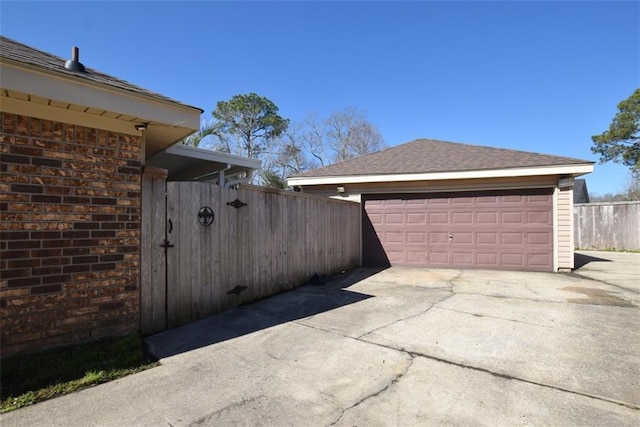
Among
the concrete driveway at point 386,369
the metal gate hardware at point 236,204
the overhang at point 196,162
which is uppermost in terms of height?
the overhang at point 196,162

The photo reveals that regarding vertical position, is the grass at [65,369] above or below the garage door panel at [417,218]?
below

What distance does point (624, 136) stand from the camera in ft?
65.0

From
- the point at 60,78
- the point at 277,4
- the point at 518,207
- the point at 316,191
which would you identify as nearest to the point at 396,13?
the point at 277,4

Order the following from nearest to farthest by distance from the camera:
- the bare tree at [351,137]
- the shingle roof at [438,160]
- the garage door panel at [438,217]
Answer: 1. the shingle roof at [438,160]
2. the garage door panel at [438,217]
3. the bare tree at [351,137]

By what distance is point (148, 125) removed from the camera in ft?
12.6

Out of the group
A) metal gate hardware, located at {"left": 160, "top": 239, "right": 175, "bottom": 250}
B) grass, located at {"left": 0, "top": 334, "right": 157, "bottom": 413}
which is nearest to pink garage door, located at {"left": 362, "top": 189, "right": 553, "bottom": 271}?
metal gate hardware, located at {"left": 160, "top": 239, "right": 175, "bottom": 250}

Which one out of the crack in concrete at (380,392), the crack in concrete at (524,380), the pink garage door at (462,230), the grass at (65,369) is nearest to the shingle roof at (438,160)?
the pink garage door at (462,230)

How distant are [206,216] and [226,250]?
24.6 inches

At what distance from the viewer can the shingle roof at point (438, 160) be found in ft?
28.1

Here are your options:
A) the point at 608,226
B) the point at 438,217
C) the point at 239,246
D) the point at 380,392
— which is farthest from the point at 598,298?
the point at 608,226

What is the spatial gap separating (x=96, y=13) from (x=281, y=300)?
21.3 ft

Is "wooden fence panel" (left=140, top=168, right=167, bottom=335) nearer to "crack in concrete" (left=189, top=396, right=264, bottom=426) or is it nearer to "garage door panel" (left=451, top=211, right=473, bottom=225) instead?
"crack in concrete" (left=189, top=396, right=264, bottom=426)

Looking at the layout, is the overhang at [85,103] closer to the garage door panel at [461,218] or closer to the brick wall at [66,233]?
the brick wall at [66,233]

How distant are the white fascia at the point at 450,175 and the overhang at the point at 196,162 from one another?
2.22 m
